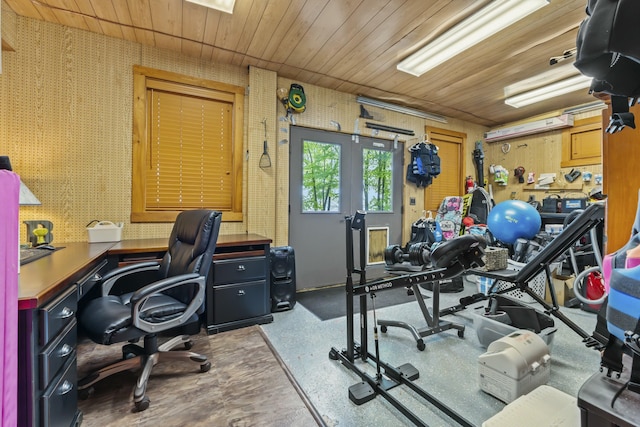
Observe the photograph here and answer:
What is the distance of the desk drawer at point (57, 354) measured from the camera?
108 cm

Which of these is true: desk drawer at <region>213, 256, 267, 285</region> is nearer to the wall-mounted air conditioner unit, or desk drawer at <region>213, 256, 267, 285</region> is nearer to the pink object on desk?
the pink object on desk

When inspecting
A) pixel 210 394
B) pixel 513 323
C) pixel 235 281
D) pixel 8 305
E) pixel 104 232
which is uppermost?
pixel 104 232

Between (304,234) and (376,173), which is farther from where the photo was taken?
(376,173)

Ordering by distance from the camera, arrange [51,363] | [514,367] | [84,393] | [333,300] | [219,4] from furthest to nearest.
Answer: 1. [333,300]
2. [219,4]
3. [84,393]
4. [514,367]
5. [51,363]

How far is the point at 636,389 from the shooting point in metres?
0.61

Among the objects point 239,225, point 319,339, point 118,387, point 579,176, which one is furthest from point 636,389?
point 579,176

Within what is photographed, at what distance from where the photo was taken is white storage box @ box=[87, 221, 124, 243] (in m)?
2.51

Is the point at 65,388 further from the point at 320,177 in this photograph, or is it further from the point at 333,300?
the point at 320,177

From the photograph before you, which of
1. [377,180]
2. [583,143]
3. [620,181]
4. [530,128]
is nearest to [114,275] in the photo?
[620,181]

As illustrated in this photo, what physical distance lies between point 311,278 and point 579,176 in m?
4.56

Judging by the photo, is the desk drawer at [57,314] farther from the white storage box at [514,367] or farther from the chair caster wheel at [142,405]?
the white storage box at [514,367]

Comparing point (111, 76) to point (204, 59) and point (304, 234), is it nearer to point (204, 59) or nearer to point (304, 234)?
point (204, 59)

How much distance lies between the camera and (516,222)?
3.12m

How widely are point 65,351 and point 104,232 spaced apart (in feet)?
5.15
